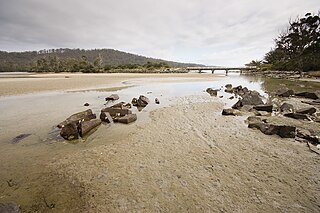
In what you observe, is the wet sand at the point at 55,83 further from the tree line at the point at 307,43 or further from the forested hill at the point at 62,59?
the forested hill at the point at 62,59

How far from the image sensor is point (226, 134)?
22.6ft

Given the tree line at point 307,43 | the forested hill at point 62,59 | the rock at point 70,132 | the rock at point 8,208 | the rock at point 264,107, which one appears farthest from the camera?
the forested hill at point 62,59

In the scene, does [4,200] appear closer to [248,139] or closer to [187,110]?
[248,139]

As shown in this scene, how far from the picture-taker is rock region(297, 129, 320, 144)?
6077mm

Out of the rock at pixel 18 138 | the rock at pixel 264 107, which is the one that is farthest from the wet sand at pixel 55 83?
the rock at pixel 264 107

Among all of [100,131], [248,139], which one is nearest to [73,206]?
[100,131]

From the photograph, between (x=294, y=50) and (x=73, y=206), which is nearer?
(x=73, y=206)

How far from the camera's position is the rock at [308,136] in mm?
6077

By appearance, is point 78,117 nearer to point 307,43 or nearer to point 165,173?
point 165,173

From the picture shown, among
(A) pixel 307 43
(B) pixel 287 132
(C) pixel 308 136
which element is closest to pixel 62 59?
(A) pixel 307 43

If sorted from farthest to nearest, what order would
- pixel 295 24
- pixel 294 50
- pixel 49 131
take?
pixel 294 50 → pixel 295 24 → pixel 49 131

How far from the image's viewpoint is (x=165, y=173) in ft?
14.3

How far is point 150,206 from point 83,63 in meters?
85.9

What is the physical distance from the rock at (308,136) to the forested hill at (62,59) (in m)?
81.1
